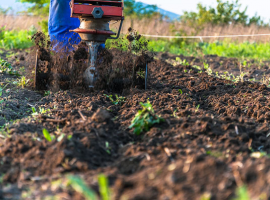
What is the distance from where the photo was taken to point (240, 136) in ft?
8.14

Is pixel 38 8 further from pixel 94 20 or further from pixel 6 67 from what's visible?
pixel 94 20

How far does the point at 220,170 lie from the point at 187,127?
97 cm

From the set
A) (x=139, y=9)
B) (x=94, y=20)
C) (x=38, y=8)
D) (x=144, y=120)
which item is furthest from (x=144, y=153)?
(x=139, y=9)

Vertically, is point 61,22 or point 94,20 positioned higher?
point 61,22

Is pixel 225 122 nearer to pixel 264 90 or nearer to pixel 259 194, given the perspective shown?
pixel 259 194

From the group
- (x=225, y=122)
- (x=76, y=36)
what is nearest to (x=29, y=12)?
(x=76, y=36)

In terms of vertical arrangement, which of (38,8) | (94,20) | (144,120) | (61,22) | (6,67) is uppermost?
(38,8)

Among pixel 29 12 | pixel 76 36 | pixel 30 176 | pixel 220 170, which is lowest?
pixel 30 176

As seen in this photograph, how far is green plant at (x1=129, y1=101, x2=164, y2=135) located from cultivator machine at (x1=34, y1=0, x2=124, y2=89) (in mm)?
1861

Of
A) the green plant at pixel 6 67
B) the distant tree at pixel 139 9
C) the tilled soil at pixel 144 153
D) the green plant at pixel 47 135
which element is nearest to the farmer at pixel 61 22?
the green plant at pixel 6 67

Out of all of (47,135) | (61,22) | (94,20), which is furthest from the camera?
(61,22)

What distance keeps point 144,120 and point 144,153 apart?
1.79 feet

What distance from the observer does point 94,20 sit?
427 cm

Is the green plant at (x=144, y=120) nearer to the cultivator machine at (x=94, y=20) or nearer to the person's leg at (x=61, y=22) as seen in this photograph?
the cultivator machine at (x=94, y=20)
